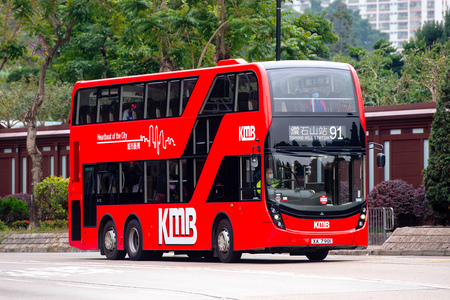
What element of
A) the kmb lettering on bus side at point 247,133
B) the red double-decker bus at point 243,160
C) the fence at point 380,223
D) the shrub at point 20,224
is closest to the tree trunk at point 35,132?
the shrub at point 20,224

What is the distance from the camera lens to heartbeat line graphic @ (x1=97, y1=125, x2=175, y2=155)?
22766 mm

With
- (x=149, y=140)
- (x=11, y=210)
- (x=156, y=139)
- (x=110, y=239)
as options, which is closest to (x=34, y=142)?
(x=11, y=210)

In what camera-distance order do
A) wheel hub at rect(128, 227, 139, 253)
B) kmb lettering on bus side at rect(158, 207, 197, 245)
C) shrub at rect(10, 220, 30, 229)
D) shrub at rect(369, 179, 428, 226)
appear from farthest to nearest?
shrub at rect(10, 220, 30, 229), shrub at rect(369, 179, 428, 226), wheel hub at rect(128, 227, 139, 253), kmb lettering on bus side at rect(158, 207, 197, 245)

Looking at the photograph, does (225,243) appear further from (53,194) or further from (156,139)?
(53,194)

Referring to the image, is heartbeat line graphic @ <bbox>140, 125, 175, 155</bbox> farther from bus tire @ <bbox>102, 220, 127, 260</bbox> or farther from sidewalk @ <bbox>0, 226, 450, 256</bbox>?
sidewalk @ <bbox>0, 226, 450, 256</bbox>

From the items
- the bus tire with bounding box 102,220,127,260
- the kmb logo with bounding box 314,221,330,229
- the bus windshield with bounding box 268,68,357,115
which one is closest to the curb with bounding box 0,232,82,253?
the bus tire with bounding box 102,220,127,260

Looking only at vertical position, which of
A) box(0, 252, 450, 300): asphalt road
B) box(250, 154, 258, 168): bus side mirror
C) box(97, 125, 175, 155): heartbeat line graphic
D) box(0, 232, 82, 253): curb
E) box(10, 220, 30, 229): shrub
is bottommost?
box(0, 232, 82, 253): curb

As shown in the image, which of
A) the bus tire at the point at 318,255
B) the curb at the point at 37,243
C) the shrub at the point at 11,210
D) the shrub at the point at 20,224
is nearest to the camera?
the bus tire at the point at 318,255

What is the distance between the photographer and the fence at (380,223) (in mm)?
27781

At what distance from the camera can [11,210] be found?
126ft

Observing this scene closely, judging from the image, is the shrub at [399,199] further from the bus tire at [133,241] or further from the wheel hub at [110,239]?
the wheel hub at [110,239]

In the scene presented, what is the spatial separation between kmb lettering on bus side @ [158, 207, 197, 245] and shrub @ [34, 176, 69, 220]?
13557mm

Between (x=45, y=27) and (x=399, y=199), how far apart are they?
15.2 metres

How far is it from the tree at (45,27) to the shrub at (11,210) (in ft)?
→ 9.36
